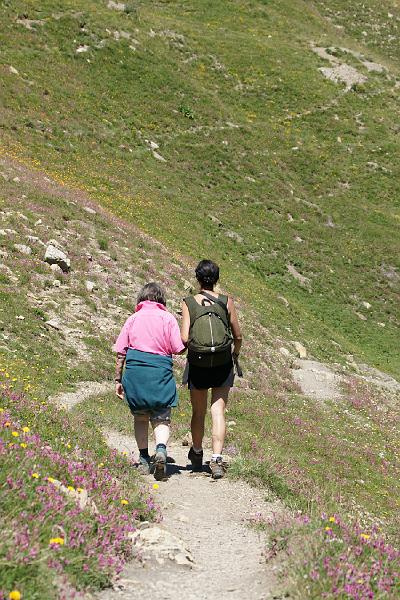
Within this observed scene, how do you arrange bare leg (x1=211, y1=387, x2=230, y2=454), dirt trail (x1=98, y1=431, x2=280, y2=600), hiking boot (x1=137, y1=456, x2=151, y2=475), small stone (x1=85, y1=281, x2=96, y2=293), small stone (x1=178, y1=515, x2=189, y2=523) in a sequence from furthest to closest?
small stone (x1=85, y1=281, x2=96, y2=293)
bare leg (x1=211, y1=387, x2=230, y2=454)
hiking boot (x1=137, y1=456, x2=151, y2=475)
small stone (x1=178, y1=515, x2=189, y2=523)
dirt trail (x1=98, y1=431, x2=280, y2=600)

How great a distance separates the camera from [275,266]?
36.8 metres

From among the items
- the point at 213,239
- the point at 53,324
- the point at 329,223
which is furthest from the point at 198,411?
the point at 329,223

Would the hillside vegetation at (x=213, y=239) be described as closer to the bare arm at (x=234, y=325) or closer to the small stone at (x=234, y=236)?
the small stone at (x=234, y=236)

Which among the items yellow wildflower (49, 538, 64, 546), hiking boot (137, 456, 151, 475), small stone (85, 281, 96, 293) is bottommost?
small stone (85, 281, 96, 293)

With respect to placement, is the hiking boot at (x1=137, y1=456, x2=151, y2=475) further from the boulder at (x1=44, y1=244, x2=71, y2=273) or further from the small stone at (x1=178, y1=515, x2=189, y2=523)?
the boulder at (x1=44, y1=244, x2=71, y2=273)

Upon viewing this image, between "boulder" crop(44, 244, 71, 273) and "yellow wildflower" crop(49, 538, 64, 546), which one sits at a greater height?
"yellow wildflower" crop(49, 538, 64, 546)

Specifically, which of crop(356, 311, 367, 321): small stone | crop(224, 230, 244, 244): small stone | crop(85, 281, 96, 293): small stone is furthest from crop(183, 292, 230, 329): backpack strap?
crop(224, 230, 244, 244): small stone

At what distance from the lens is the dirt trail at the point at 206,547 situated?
18.9 ft

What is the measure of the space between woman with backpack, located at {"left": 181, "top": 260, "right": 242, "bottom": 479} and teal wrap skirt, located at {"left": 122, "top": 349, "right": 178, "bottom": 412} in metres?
0.48

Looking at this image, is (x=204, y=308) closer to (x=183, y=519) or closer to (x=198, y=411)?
(x=198, y=411)

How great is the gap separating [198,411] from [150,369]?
1251 mm

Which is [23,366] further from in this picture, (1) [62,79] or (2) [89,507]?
(1) [62,79]

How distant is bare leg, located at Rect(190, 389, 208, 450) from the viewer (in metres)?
9.92

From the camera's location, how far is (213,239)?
3659 centimetres
